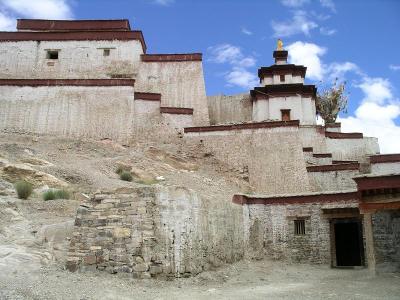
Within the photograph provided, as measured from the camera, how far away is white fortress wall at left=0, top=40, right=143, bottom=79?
2544 cm

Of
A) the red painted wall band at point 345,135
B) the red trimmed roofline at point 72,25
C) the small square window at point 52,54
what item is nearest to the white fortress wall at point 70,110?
the small square window at point 52,54

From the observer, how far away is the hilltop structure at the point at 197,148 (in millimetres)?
10008

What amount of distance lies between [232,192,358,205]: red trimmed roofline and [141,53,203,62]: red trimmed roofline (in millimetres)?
12918

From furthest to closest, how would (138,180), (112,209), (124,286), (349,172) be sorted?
(349,172)
(138,180)
(112,209)
(124,286)

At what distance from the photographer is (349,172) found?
2008cm

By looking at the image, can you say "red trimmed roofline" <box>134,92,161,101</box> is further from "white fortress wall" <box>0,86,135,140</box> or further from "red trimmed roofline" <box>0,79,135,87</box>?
"red trimmed roofline" <box>0,79,135,87</box>

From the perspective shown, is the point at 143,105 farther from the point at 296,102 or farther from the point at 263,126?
the point at 296,102

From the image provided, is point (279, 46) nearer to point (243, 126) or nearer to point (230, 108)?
point (230, 108)

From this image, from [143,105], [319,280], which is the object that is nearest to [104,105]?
[143,105]

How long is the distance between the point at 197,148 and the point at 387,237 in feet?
32.4

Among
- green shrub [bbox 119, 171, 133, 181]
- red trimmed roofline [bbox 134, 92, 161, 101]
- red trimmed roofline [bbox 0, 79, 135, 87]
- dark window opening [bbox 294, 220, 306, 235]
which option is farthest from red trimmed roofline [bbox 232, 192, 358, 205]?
red trimmed roofline [bbox 0, 79, 135, 87]

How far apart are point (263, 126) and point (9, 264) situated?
14.4m

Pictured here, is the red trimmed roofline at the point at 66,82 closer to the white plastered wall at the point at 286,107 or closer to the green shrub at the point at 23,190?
the white plastered wall at the point at 286,107

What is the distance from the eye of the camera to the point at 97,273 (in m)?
9.49
